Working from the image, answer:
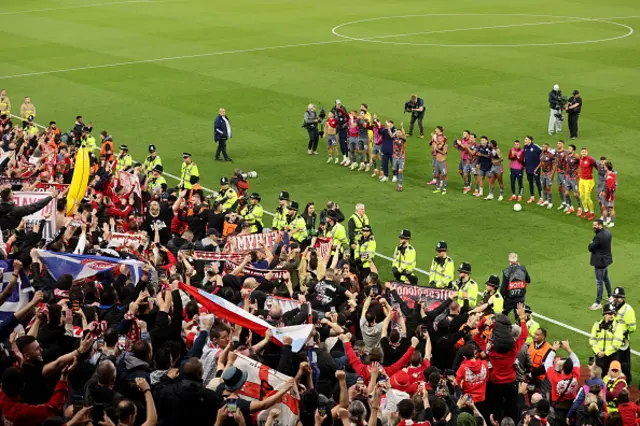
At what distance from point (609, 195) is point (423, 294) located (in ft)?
33.3

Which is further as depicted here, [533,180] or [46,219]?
[533,180]

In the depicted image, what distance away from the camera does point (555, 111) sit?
34.5m

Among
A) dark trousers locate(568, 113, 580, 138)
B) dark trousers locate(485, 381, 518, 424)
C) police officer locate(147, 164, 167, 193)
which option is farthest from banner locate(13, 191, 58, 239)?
dark trousers locate(568, 113, 580, 138)

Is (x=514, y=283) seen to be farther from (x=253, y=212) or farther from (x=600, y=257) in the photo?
(x=253, y=212)

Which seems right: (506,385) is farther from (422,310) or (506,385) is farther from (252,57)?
(252,57)

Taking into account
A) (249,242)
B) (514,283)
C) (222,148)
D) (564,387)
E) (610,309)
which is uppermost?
(249,242)

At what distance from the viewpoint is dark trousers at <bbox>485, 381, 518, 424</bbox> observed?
48.4 feet

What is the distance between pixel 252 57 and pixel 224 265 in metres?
31.9

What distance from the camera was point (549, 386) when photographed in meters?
15.0

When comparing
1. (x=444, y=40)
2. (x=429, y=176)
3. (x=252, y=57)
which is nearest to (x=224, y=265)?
(x=429, y=176)

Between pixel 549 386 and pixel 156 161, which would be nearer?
pixel 549 386

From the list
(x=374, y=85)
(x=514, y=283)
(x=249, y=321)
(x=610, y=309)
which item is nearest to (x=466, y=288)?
(x=514, y=283)

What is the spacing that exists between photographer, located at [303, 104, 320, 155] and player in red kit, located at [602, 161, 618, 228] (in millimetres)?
10769

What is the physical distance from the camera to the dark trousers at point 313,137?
109 feet
